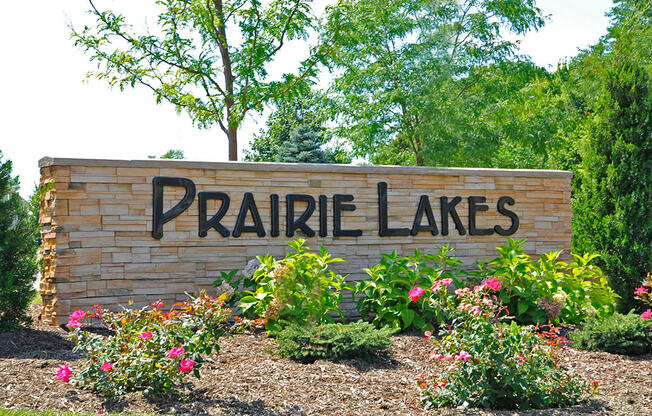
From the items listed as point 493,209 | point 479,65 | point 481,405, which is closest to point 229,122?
point 493,209

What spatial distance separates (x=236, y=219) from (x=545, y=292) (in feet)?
12.2

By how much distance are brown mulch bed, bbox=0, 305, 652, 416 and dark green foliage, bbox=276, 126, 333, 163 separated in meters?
19.0

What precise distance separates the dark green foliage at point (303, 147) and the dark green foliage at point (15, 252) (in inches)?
706

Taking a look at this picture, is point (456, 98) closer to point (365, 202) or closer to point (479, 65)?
point (479, 65)

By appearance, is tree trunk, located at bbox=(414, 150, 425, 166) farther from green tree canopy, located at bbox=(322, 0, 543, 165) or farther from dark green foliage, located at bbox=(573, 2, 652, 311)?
dark green foliage, located at bbox=(573, 2, 652, 311)

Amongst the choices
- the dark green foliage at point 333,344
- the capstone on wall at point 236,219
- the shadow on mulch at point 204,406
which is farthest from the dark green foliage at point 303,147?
the shadow on mulch at point 204,406

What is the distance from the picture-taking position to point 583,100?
1941 centimetres

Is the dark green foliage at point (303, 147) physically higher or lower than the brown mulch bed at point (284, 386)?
higher

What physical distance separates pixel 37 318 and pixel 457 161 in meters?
10.3

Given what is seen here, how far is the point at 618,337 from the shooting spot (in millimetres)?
6195

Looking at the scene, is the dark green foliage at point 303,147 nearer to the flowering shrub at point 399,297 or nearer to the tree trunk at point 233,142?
the tree trunk at point 233,142

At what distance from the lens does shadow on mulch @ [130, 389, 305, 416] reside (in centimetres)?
420

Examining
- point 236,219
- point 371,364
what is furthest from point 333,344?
point 236,219

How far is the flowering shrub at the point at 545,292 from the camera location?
23.9ft
